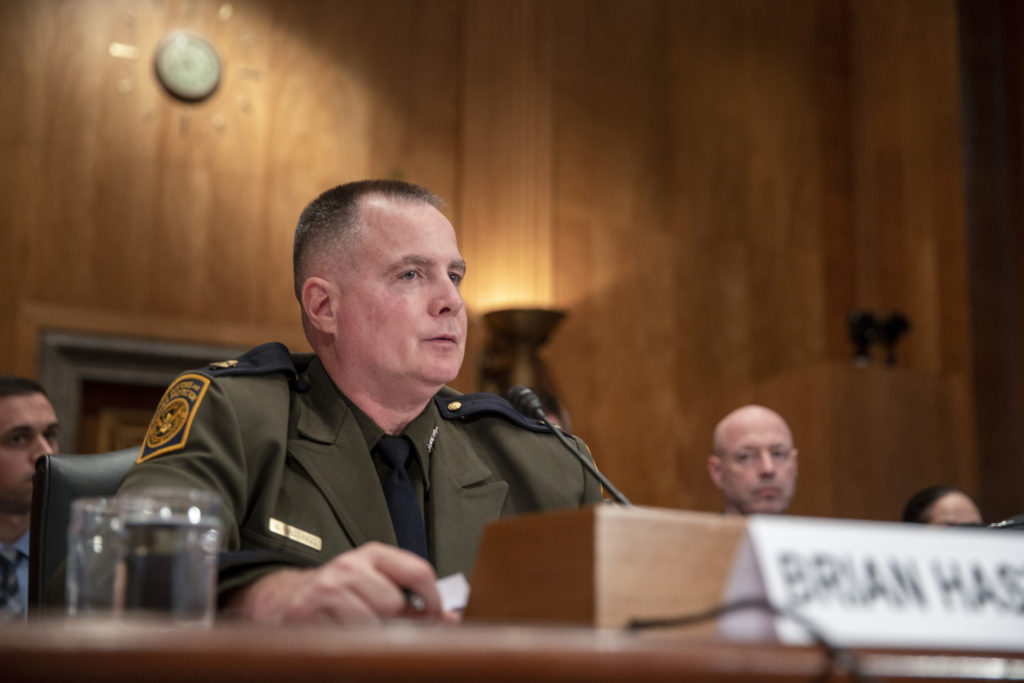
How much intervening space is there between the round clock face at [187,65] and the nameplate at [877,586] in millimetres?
4853

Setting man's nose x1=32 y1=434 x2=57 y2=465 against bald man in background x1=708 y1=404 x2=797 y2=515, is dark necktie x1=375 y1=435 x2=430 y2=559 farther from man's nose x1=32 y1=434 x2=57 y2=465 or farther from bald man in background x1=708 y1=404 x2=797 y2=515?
bald man in background x1=708 y1=404 x2=797 y2=515

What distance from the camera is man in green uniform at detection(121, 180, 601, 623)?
5.26 ft

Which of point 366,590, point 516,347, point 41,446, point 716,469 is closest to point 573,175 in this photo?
point 516,347

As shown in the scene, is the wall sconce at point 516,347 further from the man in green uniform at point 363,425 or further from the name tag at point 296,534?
the name tag at point 296,534

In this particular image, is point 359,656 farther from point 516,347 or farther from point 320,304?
point 516,347

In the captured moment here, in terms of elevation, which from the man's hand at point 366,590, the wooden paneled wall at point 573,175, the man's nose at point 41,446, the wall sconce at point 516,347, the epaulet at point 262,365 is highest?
the wooden paneled wall at point 573,175

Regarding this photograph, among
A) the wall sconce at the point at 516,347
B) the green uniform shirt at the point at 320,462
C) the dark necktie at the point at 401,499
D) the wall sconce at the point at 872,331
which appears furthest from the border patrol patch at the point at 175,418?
the wall sconce at the point at 872,331

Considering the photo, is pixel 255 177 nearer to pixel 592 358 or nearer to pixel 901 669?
pixel 592 358

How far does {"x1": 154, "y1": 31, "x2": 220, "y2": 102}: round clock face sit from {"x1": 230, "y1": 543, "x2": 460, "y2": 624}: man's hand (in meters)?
4.57

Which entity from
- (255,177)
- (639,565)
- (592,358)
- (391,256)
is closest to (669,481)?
(592,358)

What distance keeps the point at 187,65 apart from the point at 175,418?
4.01 meters

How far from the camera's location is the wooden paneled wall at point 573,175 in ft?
16.7

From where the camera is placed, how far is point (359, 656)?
603 mm

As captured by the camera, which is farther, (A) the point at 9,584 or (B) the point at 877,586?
(A) the point at 9,584
